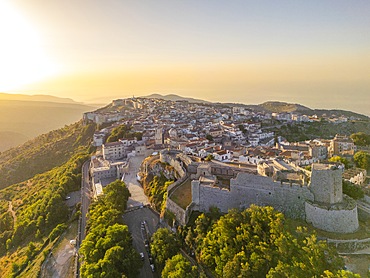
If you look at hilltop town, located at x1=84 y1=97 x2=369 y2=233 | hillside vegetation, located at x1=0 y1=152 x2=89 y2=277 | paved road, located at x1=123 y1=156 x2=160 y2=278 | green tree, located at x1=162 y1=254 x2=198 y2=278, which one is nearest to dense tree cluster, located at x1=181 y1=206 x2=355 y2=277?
green tree, located at x1=162 y1=254 x2=198 y2=278

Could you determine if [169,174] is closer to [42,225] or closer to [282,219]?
[282,219]

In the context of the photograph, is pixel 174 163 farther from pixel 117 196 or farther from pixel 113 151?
pixel 113 151

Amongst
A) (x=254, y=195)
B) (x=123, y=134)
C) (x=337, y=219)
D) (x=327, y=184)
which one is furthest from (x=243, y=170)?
(x=123, y=134)

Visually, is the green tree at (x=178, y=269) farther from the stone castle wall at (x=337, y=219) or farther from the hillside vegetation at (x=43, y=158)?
the hillside vegetation at (x=43, y=158)

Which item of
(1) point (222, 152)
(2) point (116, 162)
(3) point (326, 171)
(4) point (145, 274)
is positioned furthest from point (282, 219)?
(2) point (116, 162)

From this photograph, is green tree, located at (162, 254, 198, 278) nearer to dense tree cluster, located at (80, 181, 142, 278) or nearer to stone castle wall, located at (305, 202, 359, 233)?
dense tree cluster, located at (80, 181, 142, 278)

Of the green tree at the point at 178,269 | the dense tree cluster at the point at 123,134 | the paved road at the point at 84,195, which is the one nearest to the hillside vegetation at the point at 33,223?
the paved road at the point at 84,195
